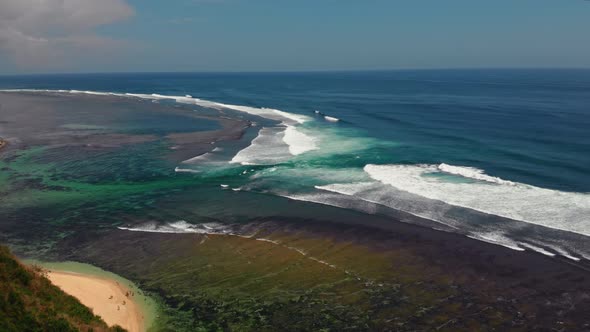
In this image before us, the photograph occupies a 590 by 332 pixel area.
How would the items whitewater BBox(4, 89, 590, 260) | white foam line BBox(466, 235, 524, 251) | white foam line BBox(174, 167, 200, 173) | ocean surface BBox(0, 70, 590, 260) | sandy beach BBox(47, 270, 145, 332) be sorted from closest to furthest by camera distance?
sandy beach BBox(47, 270, 145, 332) < white foam line BBox(466, 235, 524, 251) < whitewater BBox(4, 89, 590, 260) < ocean surface BBox(0, 70, 590, 260) < white foam line BBox(174, 167, 200, 173)

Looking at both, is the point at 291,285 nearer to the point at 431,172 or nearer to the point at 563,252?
the point at 563,252

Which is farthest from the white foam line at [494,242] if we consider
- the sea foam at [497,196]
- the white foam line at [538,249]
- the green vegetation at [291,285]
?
the green vegetation at [291,285]

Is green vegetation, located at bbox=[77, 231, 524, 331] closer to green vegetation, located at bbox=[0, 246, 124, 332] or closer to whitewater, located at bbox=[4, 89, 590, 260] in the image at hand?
green vegetation, located at bbox=[0, 246, 124, 332]

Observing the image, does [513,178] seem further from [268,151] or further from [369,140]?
[268,151]

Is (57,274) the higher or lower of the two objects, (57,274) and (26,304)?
the lower

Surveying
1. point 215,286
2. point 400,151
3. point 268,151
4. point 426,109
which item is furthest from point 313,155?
point 426,109

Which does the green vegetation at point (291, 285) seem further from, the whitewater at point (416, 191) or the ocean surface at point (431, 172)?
the ocean surface at point (431, 172)

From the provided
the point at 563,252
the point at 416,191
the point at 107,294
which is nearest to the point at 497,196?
the point at 416,191

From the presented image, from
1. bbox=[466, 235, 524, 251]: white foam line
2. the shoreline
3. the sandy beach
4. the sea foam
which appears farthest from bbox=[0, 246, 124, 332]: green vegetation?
the sea foam
